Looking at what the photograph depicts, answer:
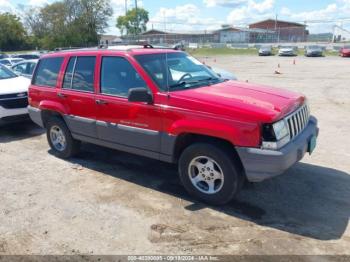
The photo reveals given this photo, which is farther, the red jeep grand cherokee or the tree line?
the tree line

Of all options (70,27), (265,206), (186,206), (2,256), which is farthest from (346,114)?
(70,27)

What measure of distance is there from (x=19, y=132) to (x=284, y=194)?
6.39m

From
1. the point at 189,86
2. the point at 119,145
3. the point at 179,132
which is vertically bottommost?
the point at 119,145

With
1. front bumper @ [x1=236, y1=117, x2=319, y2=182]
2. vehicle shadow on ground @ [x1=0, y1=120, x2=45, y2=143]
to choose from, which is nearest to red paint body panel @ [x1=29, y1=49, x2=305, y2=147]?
front bumper @ [x1=236, y1=117, x2=319, y2=182]

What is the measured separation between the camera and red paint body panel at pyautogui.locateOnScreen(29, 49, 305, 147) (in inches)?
151

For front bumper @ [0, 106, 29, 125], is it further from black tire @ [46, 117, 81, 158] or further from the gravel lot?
black tire @ [46, 117, 81, 158]

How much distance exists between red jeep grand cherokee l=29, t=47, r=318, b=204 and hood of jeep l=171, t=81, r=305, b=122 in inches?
0.5

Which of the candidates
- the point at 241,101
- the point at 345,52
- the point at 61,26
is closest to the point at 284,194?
the point at 241,101

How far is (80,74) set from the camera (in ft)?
17.9

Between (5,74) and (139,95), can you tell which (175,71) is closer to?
(139,95)

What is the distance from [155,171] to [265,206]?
6.29ft

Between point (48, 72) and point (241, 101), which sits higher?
point (48, 72)

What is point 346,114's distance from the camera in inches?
348

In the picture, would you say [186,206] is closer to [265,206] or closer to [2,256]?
[265,206]
